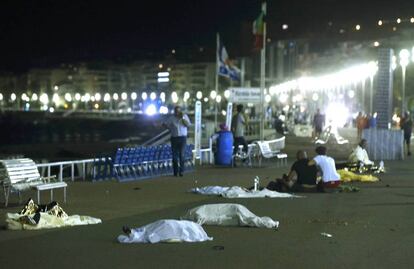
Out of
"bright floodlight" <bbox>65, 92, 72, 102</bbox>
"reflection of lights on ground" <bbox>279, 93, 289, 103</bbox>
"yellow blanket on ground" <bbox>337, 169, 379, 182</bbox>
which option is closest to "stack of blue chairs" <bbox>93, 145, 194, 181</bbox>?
"yellow blanket on ground" <bbox>337, 169, 379, 182</bbox>

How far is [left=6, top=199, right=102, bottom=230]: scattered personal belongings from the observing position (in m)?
11.3

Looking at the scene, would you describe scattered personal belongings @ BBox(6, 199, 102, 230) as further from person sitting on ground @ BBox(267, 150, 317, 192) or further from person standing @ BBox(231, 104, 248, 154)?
person standing @ BBox(231, 104, 248, 154)

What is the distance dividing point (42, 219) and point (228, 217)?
285cm

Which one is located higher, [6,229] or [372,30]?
[372,30]

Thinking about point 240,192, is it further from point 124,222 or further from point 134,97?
point 134,97

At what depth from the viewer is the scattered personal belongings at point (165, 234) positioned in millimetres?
10211

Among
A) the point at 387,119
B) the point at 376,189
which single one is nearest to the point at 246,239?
the point at 376,189

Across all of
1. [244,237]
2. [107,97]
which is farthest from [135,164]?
[107,97]

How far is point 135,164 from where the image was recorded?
2053cm

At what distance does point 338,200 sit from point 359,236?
434cm

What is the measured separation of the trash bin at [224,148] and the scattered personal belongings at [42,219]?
12482 mm

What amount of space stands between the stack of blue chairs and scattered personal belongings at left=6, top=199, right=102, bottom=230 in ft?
25.3

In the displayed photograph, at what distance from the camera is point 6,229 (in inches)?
444

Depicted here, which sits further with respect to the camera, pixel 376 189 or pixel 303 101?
pixel 303 101
